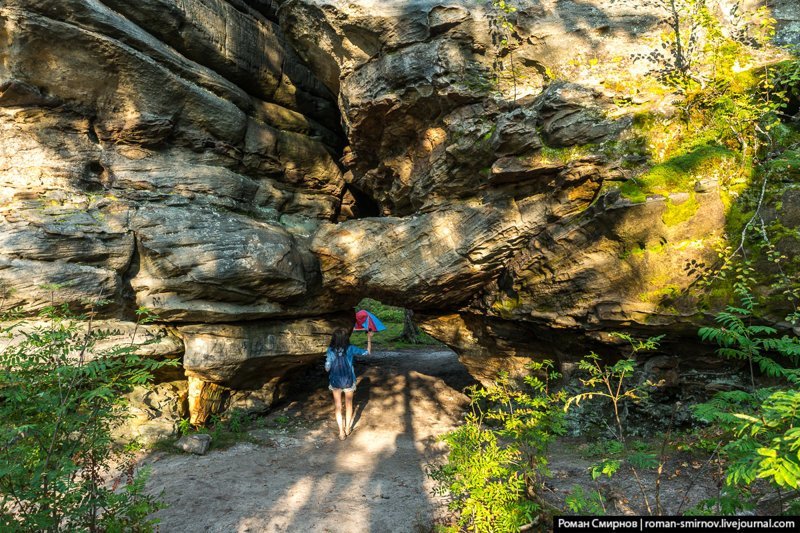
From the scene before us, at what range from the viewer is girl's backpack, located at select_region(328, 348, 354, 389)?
9.66 meters

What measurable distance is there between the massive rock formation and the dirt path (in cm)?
202

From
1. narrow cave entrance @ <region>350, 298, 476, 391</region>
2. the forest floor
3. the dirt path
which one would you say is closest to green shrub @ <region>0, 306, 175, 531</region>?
the forest floor

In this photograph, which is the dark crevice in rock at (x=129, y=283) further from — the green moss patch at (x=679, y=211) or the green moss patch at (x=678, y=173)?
the green moss patch at (x=679, y=211)

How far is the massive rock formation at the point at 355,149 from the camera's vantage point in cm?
805

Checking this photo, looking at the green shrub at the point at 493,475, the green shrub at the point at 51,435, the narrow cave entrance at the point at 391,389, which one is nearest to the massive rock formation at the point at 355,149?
the narrow cave entrance at the point at 391,389

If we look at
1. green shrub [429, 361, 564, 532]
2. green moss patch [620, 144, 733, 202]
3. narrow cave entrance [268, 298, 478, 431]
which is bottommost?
narrow cave entrance [268, 298, 478, 431]

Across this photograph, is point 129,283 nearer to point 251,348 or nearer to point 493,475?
point 251,348

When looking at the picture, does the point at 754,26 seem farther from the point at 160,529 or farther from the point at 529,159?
the point at 160,529

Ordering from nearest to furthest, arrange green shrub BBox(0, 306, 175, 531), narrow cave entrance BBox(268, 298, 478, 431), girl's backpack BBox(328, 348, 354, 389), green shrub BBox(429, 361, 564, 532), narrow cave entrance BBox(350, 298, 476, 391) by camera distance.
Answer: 1. green shrub BBox(0, 306, 175, 531)
2. green shrub BBox(429, 361, 564, 532)
3. girl's backpack BBox(328, 348, 354, 389)
4. narrow cave entrance BBox(268, 298, 478, 431)
5. narrow cave entrance BBox(350, 298, 476, 391)

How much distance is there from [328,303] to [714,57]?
10550 millimetres

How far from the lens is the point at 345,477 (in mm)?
6996

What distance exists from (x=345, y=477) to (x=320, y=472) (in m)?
0.59

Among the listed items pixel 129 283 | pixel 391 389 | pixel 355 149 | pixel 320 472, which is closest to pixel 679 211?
pixel 320 472

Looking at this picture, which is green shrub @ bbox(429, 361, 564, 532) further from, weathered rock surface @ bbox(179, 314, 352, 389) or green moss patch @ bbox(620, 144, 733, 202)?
weathered rock surface @ bbox(179, 314, 352, 389)
